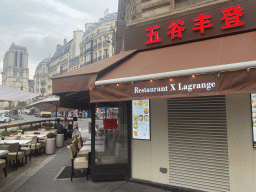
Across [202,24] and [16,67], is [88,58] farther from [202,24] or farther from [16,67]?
[16,67]

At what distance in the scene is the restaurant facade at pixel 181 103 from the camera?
348cm

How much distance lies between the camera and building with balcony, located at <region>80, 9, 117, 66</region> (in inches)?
1852

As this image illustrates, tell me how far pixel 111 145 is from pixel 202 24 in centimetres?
428

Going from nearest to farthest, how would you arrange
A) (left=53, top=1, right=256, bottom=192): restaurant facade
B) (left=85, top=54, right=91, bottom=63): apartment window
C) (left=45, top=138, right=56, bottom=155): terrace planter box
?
(left=53, top=1, right=256, bottom=192): restaurant facade
(left=45, top=138, right=56, bottom=155): terrace planter box
(left=85, top=54, right=91, bottom=63): apartment window

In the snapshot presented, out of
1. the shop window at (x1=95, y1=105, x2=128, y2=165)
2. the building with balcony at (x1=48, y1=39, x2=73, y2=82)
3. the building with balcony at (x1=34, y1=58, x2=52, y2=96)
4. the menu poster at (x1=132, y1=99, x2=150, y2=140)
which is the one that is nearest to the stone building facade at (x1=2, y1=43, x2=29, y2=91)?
the building with balcony at (x1=34, y1=58, x2=52, y2=96)

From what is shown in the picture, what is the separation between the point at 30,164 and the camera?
7598 millimetres

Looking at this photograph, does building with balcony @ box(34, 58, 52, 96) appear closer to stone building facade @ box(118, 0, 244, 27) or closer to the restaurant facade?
stone building facade @ box(118, 0, 244, 27)

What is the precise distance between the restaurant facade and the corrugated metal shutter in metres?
0.02

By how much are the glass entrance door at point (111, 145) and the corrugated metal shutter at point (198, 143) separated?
1.40 m

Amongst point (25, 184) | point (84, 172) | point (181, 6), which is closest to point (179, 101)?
point (181, 6)

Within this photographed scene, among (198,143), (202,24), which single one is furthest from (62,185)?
(202,24)

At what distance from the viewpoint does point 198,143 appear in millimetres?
4598

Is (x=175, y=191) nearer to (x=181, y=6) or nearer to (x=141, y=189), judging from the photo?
(x=141, y=189)

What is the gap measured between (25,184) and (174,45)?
5.86m
